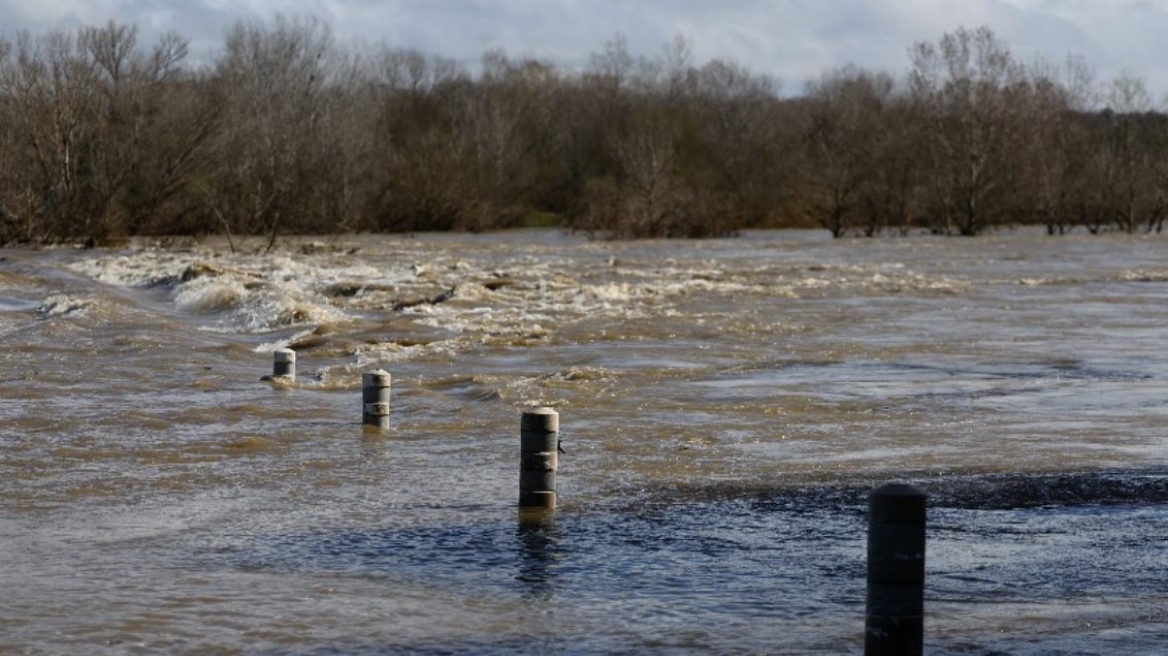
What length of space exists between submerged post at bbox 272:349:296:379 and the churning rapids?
218 mm

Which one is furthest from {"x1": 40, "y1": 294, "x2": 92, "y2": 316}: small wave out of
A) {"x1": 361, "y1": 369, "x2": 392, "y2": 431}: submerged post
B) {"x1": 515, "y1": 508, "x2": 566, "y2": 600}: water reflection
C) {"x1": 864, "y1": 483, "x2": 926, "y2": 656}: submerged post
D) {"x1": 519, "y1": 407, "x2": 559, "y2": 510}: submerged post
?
{"x1": 864, "y1": 483, "x2": 926, "y2": 656}: submerged post

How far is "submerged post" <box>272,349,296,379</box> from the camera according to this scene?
21.3 meters

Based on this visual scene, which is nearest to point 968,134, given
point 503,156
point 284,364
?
point 503,156

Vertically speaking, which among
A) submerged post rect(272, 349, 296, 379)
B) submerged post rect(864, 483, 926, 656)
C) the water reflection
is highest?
submerged post rect(864, 483, 926, 656)

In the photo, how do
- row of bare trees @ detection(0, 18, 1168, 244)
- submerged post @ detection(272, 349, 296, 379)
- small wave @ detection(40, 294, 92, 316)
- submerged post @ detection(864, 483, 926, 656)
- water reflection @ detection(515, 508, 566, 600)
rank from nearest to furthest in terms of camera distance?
submerged post @ detection(864, 483, 926, 656)
water reflection @ detection(515, 508, 566, 600)
submerged post @ detection(272, 349, 296, 379)
small wave @ detection(40, 294, 92, 316)
row of bare trees @ detection(0, 18, 1168, 244)

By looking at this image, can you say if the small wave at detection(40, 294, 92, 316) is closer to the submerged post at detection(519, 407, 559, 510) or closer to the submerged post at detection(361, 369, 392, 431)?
the submerged post at detection(361, 369, 392, 431)

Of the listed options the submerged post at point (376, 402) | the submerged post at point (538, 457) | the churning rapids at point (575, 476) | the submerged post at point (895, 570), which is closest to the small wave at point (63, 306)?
the churning rapids at point (575, 476)

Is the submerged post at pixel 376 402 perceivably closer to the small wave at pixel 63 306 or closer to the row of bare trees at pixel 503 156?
the small wave at pixel 63 306

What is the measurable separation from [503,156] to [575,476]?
2916 inches

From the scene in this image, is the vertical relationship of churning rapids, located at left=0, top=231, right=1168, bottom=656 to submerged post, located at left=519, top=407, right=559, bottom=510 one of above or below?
below

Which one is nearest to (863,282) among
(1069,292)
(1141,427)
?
(1069,292)

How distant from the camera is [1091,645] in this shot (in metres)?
8.71

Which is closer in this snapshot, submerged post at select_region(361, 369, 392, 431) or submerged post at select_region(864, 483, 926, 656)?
submerged post at select_region(864, 483, 926, 656)

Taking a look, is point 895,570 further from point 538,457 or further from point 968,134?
point 968,134
